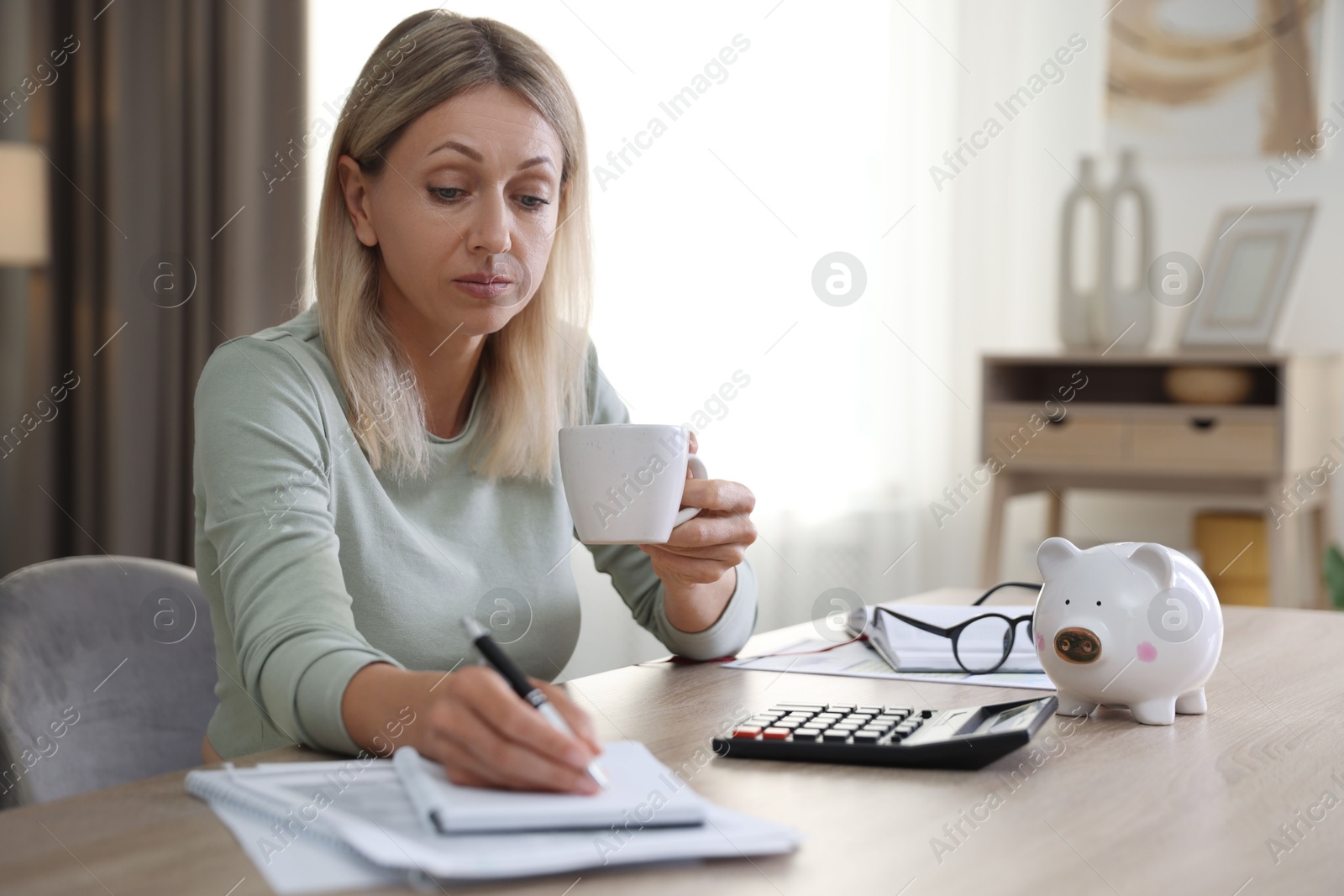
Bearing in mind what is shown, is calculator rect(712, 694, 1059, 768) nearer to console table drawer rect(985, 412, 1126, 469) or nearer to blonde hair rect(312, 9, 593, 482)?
blonde hair rect(312, 9, 593, 482)

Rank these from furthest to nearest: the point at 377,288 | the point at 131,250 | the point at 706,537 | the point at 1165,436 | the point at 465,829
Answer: the point at 1165,436 → the point at 131,250 → the point at 377,288 → the point at 706,537 → the point at 465,829

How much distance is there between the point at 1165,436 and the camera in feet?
8.91

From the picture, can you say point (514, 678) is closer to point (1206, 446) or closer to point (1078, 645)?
point (1078, 645)

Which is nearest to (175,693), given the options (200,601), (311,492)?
(200,601)

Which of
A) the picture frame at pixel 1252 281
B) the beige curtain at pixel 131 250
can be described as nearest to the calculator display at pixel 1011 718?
the beige curtain at pixel 131 250

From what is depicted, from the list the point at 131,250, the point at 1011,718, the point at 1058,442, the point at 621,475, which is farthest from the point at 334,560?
the point at 1058,442

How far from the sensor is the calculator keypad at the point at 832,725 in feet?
2.54

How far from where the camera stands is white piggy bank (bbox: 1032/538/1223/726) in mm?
852

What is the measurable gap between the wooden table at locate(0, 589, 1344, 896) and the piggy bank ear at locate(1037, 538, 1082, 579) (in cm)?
11

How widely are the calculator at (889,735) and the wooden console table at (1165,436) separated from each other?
78.6 inches

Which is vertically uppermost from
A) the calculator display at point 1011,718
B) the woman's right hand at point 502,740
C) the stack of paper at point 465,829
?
the woman's right hand at point 502,740

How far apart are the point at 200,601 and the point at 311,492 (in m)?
0.32

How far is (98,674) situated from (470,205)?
1.75 feet

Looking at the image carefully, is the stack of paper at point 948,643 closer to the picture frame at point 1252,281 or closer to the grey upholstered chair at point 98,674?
the grey upholstered chair at point 98,674
